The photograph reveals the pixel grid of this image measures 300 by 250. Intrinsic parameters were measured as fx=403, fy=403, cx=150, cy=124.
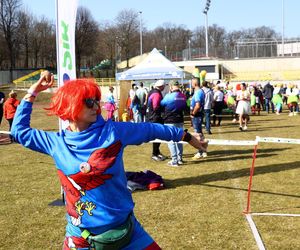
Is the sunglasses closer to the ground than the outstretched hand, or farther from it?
closer to the ground

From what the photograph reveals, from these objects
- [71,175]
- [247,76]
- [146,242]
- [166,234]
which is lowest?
[166,234]

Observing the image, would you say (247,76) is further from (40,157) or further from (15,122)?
(15,122)

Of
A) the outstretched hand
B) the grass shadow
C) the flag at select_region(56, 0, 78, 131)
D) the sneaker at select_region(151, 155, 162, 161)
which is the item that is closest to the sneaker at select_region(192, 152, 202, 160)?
the sneaker at select_region(151, 155, 162, 161)

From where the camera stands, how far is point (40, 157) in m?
10.7

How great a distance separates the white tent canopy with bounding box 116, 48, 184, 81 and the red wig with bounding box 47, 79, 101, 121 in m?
14.4

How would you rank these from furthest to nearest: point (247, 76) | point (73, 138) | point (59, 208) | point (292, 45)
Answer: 1. point (292, 45)
2. point (247, 76)
3. point (59, 208)
4. point (73, 138)

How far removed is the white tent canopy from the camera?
55.3ft

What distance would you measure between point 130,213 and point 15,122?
0.99 metres

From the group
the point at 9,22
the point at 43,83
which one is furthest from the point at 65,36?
the point at 9,22

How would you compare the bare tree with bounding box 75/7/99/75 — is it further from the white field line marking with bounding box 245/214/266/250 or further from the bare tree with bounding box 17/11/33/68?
the white field line marking with bounding box 245/214/266/250

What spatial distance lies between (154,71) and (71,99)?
15.0 metres

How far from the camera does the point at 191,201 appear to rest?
21.1 feet

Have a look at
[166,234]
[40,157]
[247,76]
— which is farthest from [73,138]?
[247,76]

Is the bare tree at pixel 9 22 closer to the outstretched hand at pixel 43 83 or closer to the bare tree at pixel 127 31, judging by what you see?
the bare tree at pixel 127 31
